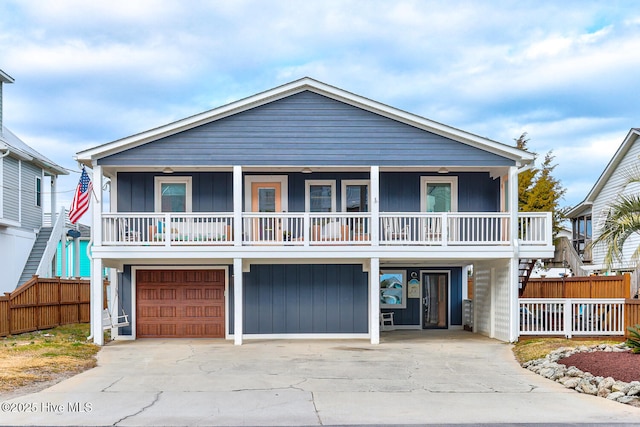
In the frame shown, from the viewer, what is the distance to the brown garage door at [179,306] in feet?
68.6

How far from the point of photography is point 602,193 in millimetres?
33500

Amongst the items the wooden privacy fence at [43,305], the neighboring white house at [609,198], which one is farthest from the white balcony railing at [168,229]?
the neighboring white house at [609,198]

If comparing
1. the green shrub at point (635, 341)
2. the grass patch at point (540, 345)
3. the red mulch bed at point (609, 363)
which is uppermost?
the green shrub at point (635, 341)

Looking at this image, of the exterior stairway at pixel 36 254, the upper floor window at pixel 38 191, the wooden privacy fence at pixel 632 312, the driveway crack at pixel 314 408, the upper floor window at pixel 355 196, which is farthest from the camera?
the upper floor window at pixel 38 191

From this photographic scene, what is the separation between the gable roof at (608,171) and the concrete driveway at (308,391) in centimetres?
1543

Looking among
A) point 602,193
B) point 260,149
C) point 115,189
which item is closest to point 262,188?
point 260,149

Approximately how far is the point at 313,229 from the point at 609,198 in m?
18.0

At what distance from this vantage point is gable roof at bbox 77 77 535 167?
19031mm

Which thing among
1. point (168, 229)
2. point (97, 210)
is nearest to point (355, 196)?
point (168, 229)

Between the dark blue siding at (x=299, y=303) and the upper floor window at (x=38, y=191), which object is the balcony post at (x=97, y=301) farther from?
the upper floor window at (x=38, y=191)

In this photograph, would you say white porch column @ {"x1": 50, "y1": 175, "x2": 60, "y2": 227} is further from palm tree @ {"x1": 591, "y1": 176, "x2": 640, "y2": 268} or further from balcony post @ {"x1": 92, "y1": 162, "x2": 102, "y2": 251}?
palm tree @ {"x1": 591, "y1": 176, "x2": 640, "y2": 268}

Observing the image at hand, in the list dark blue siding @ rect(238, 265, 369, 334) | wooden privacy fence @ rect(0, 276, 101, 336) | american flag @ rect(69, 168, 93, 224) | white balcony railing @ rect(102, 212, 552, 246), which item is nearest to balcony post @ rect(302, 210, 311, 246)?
white balcony railing @ rect(102, 212, 552, 246)

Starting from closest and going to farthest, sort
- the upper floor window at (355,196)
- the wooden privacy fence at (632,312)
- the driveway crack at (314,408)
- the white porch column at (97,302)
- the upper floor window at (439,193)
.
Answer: the driveway crack at (314,408)
the wooden privacy fence at (632,312)
the white porch column at (97,302)
the upper floor window at (355,196)
the upper floor window at (439,193)

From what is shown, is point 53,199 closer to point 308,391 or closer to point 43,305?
point 43,305
